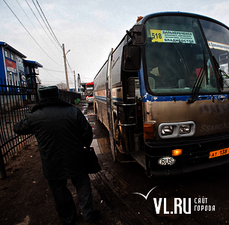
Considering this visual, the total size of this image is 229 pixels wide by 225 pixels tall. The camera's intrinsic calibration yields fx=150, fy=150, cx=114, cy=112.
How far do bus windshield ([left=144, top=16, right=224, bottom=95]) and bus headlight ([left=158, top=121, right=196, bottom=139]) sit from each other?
1.75 ft

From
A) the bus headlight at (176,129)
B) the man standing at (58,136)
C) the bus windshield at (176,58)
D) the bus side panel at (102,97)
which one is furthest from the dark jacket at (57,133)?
the bus side panel at (102,97)

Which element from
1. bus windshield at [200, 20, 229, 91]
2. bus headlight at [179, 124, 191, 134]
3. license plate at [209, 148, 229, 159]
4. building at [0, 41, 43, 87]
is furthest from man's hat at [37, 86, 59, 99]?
building at [0, 41, 43, 87]

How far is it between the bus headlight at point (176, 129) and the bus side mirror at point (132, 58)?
1.05 meters

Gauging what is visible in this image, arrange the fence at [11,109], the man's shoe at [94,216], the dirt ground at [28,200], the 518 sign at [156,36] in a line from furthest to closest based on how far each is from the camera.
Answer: the fence at [11,109] < the 518 sign at [156,36] < the dirt ground at [28,200] < the man's shoe at [94,216]

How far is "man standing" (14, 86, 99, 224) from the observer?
190cm

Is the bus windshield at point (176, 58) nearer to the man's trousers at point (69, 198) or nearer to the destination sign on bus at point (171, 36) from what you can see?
the destination sign on bus at point (171, 36)

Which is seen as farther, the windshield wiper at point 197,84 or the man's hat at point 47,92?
the windshield wiper at point 197,84

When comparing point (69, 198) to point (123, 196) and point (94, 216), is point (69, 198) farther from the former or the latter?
point (123, 196)

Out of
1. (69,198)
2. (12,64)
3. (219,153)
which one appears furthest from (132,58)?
(12,64)

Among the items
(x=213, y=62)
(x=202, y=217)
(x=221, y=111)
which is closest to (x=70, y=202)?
(x=202, y=217)

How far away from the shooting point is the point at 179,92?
8.20 ft

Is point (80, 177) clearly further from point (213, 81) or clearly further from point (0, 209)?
point (213, 81)

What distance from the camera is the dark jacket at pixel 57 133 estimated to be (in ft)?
6.22

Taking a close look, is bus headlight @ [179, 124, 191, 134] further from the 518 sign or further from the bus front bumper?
the 518 sign
